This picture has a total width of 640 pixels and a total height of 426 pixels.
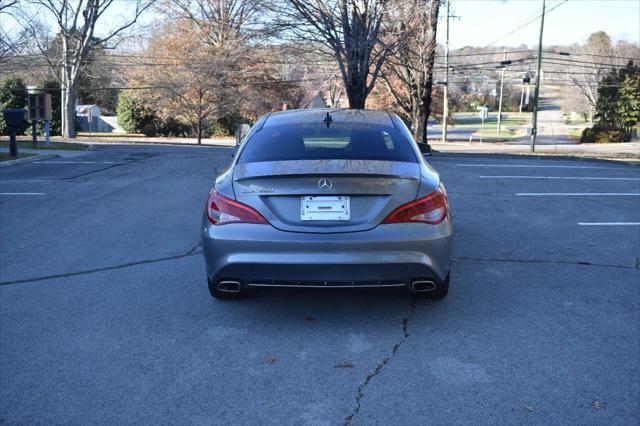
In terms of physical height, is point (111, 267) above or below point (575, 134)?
below

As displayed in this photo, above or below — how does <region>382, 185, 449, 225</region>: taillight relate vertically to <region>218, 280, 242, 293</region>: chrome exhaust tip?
above

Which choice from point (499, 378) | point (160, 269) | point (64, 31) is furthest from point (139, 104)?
point (499, 378)

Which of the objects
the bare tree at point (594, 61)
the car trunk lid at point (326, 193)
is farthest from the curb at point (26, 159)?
the bare tree at point (594, 61)

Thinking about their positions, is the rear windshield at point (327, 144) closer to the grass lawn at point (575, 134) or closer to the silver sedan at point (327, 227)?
the silver sedan at point (327, 227)

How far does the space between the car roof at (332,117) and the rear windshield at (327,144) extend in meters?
0.12

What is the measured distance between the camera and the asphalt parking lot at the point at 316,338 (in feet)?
10.8

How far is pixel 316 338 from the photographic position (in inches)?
165

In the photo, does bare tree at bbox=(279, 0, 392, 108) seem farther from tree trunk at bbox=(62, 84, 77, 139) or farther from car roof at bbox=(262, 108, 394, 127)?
tree trunk at bbox=(62, 84, 77, 139)

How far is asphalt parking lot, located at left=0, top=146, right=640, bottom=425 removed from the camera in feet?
10.8

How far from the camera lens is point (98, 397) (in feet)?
11.1

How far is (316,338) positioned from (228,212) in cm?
107

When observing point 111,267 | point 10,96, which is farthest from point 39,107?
point 10,96

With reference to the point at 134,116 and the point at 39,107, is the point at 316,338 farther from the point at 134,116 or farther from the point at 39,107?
the point at 134,116

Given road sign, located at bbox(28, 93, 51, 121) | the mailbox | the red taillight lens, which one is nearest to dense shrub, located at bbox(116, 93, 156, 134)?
road sign, located at bbox(28, 93, 51, 121)
